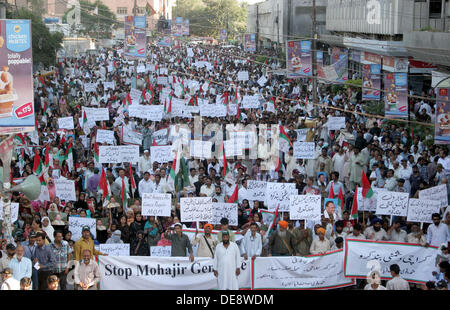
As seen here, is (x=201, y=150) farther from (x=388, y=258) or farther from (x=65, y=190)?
(x=388, y=258)

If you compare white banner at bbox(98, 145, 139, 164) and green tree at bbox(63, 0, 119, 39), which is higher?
green tree at bbox(63, 0, 119, 39)

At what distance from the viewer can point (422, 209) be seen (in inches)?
426

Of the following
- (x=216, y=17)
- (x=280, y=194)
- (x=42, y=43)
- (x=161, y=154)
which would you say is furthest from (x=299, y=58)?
(x=216, y=17)

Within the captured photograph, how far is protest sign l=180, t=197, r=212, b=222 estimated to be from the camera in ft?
36.0

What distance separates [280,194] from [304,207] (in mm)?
1164

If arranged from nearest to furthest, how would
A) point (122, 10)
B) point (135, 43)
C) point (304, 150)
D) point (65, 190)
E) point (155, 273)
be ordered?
point (155, 273) → point (65, 190) → point (304, 150) → point (135, 43) → point (122, 10)

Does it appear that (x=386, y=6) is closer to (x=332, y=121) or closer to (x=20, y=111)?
(x=332, y=121)

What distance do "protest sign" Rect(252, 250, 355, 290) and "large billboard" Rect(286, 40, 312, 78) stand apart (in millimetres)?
16572

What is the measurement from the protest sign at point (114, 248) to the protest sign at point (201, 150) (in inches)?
222

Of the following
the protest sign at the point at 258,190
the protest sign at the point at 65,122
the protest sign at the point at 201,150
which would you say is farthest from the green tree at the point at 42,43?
the protest sign at the point at 258,190

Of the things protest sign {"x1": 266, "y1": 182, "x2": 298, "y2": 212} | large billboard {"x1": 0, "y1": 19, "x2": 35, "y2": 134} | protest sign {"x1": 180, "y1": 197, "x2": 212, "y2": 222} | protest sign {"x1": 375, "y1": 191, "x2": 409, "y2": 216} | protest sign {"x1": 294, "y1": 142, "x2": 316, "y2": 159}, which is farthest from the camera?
protest sign {"x1": 294, "y1": 142, "x2": 316, "y2": 159}

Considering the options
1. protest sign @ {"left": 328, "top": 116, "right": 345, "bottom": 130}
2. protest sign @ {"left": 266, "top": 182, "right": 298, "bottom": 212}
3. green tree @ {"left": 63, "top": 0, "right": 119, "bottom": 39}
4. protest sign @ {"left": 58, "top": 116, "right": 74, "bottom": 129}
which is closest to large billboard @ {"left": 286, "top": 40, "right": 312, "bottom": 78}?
protest sign @ {"left": 328, "top": 116, "right": 345, "bottom": 130}

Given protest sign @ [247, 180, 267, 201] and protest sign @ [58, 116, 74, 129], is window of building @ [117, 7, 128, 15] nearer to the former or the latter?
protest sign @ [58, 116, 74, 129]

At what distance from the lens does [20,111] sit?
11.8 metres
